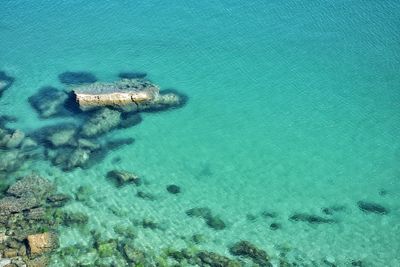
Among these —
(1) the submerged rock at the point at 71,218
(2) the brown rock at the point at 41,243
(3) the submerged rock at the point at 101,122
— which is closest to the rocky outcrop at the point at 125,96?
(3) the submerged rock at the point at 101,122

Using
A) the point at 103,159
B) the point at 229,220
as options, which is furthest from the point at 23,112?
the point at 229,220

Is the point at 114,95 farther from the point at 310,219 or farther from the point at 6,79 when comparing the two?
the point at 310,219

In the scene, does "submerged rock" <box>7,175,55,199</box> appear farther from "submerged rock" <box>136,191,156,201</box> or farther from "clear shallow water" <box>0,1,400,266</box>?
"submerged rock" <box>136,191,156,201</box>

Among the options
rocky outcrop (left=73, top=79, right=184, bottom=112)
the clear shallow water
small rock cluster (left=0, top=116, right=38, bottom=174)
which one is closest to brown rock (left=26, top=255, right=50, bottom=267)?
the clear shallow water

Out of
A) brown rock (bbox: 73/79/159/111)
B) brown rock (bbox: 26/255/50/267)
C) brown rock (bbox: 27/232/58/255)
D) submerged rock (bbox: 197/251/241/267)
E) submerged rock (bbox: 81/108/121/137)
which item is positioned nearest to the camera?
brown rock (bbox: 26/255/50/267)

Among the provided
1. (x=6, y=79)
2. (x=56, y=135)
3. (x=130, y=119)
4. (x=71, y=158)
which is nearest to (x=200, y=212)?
(x=71, y=158)

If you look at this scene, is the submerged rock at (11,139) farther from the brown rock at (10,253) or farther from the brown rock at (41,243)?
the brown rock at (10,253)

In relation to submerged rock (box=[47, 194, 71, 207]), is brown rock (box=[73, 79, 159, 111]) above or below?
above
